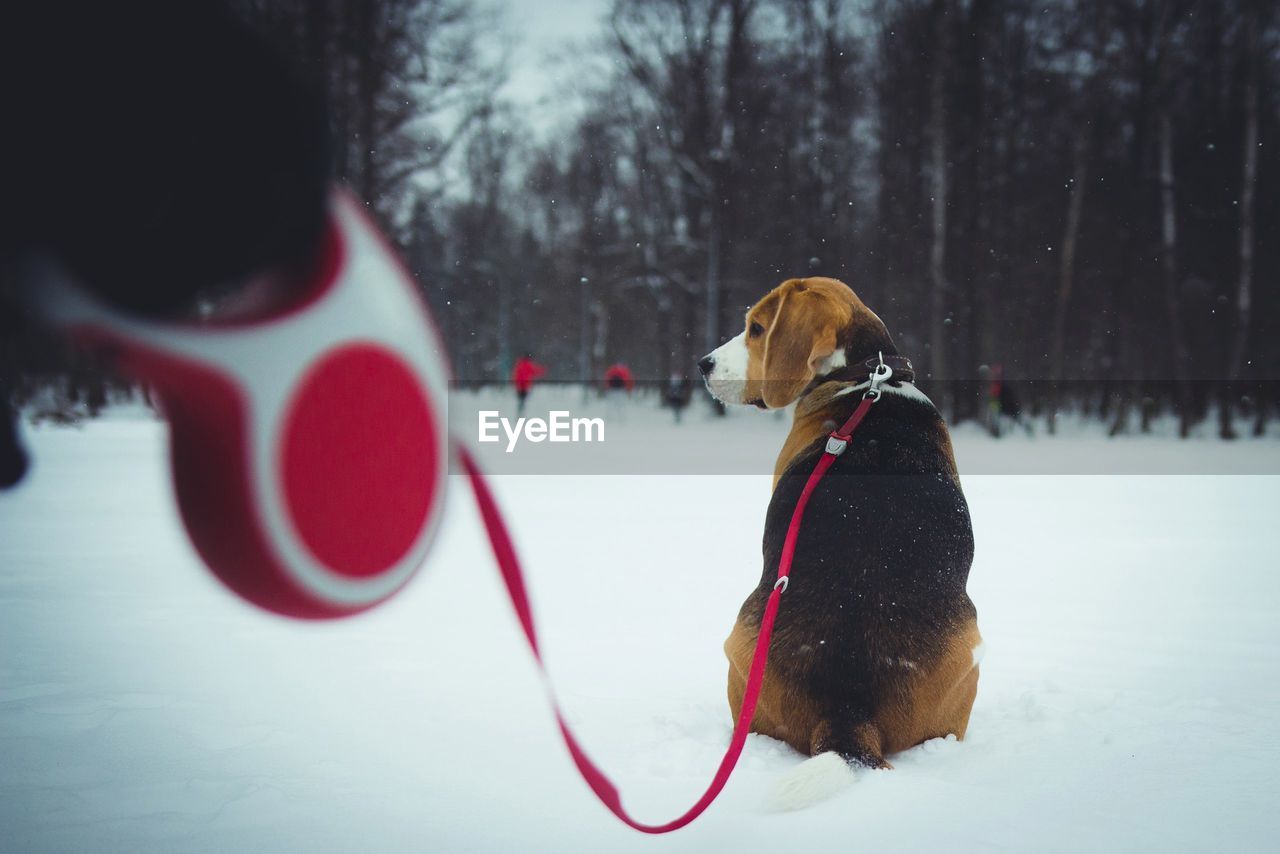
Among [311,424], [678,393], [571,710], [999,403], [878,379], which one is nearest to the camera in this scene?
[311,424]

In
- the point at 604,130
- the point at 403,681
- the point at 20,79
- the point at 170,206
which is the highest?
the point at 604,130

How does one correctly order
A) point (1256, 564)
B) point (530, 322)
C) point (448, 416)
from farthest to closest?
point (530, 322), point (1256, 564), point (448, 416)

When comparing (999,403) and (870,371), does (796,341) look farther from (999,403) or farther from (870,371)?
(999,403)

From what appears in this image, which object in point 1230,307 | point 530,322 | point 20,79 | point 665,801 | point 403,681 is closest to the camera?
point 20,79

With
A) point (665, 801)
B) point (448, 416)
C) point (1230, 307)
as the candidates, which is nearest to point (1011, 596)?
point (665, 801)

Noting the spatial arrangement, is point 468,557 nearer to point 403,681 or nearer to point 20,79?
point 403,681

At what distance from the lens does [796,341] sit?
3055 mm

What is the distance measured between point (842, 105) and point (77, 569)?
77.9ft

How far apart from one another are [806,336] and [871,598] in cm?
A: 106

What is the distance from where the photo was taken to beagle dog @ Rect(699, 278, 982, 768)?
2.38 metres

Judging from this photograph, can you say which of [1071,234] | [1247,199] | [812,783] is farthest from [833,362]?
[1071,234]

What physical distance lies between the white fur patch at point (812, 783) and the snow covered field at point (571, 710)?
112mm

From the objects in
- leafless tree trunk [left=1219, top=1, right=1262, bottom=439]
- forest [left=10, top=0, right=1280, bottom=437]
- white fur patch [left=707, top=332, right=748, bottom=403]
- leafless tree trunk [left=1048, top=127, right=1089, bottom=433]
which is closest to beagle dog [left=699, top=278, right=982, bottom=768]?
white fur patch [left=707, top=332, right=748, bottom=403]

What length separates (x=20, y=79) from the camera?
985 mm
